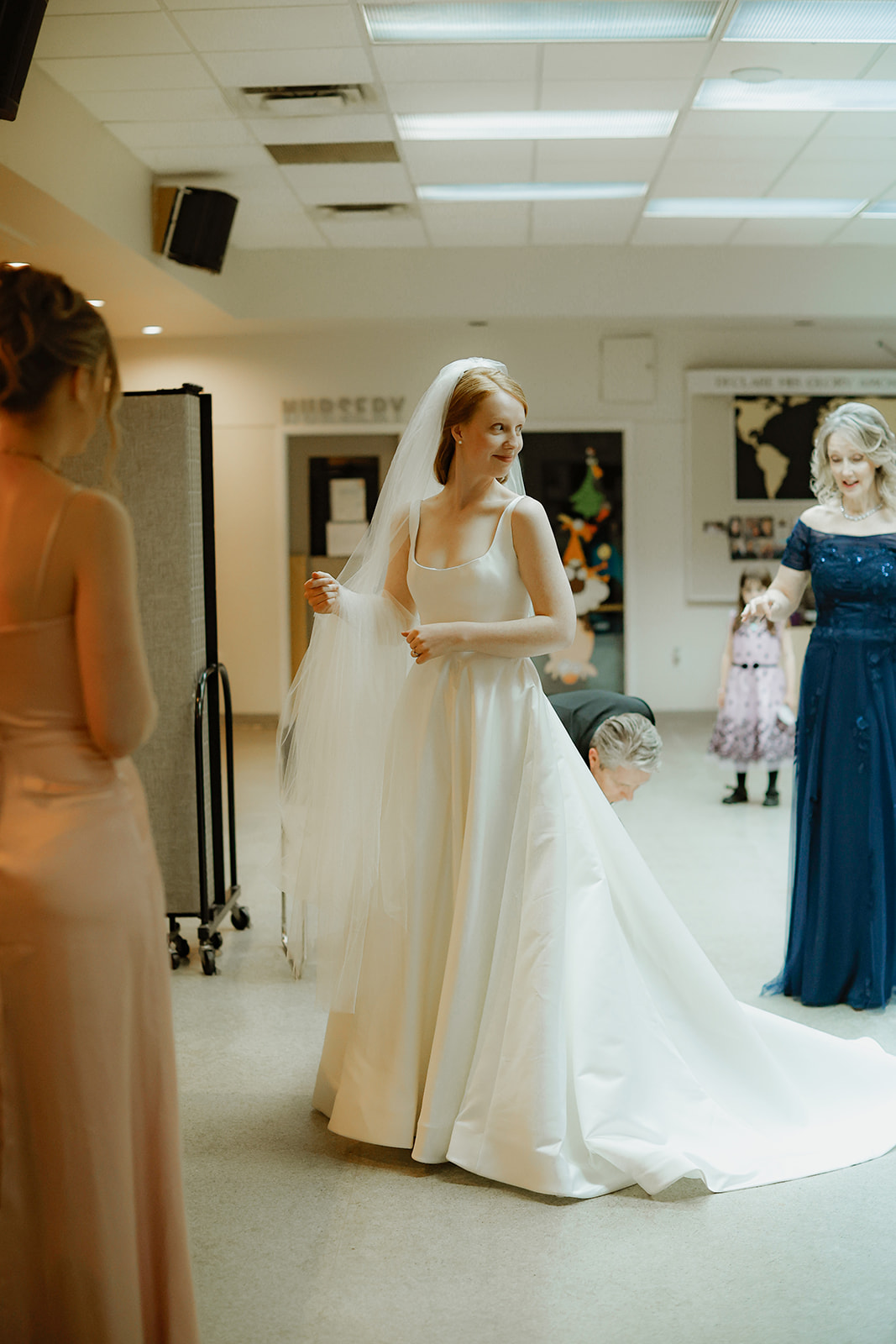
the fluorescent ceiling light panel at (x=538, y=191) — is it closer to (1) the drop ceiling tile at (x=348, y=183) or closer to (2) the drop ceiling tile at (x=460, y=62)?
(1) the drop ceiling tile at (x=348, y=183)

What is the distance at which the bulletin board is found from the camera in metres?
9.61

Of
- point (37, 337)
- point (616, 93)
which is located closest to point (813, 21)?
point (616, 93)

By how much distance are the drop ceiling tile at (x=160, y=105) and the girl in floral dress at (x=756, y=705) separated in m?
3.95

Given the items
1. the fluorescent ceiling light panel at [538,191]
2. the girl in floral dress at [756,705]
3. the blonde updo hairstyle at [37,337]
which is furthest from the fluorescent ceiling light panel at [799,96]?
the blonde updo hairstyle at [37,337]

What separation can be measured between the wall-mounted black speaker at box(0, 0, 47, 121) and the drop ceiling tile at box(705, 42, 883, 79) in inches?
116

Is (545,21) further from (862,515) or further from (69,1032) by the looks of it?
(69,1032)

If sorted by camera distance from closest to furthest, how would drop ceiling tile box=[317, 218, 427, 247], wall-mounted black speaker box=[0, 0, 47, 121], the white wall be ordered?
wall-mounted black speaker box=[0, 0, 47, 121] → drop ceiling tile box=[317, 218, 427, 247] → the white wall

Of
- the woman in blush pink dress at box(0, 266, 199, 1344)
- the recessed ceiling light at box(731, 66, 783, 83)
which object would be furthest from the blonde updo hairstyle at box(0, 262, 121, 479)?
the recessed ceiling light at box(731, 66, 783, 83)

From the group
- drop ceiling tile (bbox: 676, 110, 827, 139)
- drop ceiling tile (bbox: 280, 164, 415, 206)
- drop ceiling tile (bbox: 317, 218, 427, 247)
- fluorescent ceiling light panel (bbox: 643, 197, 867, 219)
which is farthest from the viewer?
drop ceiling tile (bbox: 317, 218, 427, 247)

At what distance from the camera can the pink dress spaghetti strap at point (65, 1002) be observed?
1435 mm

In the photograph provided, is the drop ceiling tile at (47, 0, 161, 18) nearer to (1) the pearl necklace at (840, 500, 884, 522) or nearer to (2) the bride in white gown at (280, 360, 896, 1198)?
(2) the bride in white gown at (280, 360, 896, 1198)

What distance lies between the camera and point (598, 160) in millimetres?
6543

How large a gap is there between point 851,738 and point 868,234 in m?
6.02

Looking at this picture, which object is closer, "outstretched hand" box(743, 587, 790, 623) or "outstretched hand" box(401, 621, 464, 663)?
"outstretched hand" box(401, 621, 464, 663)
